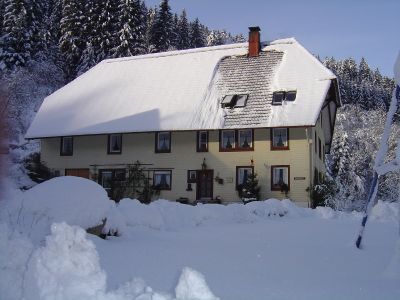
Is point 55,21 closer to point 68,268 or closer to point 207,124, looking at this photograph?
point 207,124

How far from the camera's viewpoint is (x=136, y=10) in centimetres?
4800

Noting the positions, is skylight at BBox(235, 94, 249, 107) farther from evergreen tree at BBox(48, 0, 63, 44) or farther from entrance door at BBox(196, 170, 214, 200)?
evergreen tree at BBox(48, 0, 63, 44)

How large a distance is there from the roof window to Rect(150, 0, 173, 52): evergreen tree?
25589 mm

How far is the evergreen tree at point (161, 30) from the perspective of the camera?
51487mm

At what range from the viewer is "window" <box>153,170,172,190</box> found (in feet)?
89.3

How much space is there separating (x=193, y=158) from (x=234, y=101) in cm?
383

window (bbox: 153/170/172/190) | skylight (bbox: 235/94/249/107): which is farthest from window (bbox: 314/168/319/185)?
window (bbox: 153/170/172/190)

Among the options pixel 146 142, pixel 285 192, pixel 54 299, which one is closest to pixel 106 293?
pixel 54 299

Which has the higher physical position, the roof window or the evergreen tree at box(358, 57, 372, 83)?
the evergreen tree at box(358, 57, 372, 83)

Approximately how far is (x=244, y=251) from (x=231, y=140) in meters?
19.3

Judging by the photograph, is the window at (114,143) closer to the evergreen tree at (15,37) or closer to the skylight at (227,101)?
the skylight at (227,101)

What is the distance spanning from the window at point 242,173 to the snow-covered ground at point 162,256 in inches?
568

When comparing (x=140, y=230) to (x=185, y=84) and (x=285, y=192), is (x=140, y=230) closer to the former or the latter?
(x=285, y=192)

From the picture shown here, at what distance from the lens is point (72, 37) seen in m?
47.1
